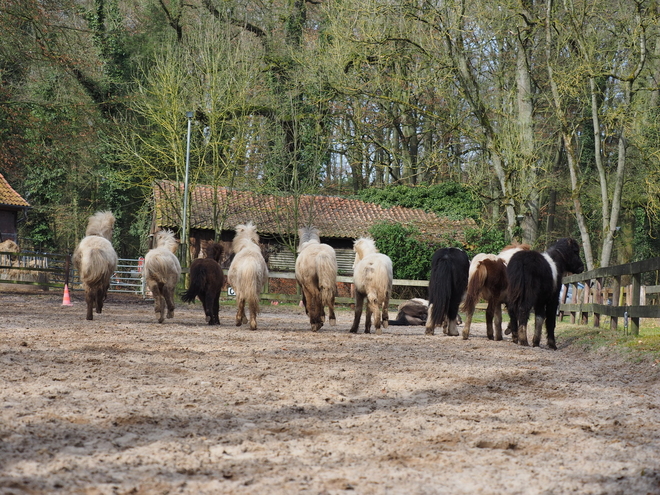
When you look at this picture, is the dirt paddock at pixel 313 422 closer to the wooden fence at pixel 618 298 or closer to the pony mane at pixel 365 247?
the wooden fence at pixel 618 298

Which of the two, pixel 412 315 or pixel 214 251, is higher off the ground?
pixel 214 251

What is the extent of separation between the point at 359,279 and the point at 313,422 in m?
8.78

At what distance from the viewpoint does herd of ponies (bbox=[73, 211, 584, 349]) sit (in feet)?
43.5

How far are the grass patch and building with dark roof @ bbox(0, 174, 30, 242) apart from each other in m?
30.5

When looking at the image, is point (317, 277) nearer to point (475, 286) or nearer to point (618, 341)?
point (475, 286)

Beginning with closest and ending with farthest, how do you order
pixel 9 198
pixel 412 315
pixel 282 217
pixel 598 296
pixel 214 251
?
pixel 598 296, pixel 214 251, pixel 412 315, pixel 282 217, pixel 9 198

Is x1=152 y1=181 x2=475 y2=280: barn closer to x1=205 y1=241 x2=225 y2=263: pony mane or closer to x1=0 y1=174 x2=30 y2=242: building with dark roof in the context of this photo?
x1=0 y1=174 x2=30 y2=242: building with dark roof

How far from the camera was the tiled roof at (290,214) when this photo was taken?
34.9 meters

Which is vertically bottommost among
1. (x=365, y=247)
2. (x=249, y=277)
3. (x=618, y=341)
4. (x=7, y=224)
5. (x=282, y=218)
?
(x=618, y=341)

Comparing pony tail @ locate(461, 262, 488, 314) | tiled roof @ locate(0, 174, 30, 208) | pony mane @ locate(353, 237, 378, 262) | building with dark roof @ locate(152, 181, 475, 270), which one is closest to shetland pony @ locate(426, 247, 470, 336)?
pony tail @ locate(461, 262, 488, 314)

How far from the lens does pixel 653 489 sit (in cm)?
412

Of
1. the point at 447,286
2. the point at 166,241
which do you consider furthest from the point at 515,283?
the point at 166,241

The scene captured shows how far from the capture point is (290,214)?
37.0 m

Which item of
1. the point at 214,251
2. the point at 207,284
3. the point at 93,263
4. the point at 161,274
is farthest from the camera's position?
the point at 214,251
